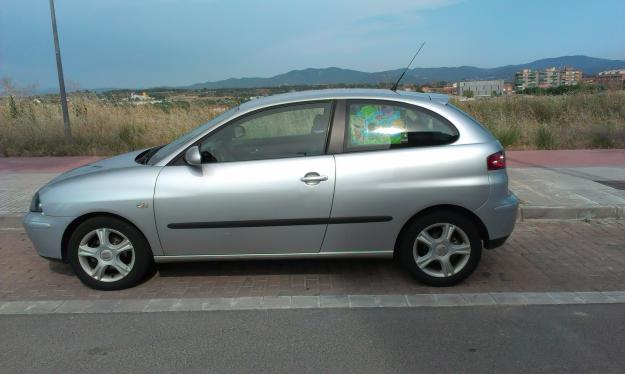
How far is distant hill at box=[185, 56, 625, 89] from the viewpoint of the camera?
8796 mm

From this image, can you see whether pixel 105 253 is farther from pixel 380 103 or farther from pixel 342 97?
pixel 380 103

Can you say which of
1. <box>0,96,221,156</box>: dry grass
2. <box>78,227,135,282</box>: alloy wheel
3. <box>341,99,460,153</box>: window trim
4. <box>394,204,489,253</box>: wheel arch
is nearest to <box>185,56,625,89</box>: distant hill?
<box>341,99,460,153</box>: window trim

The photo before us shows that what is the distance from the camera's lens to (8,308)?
404 cm

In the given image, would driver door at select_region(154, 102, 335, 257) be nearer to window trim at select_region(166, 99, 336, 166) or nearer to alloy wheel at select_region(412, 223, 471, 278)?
window trim at select_region(166, 99, 336, 166)

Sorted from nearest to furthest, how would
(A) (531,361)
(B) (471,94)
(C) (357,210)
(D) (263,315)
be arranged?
1. (A) (531,361)
2. (D) (263,315)
3. (C) (357,210)
4. (B) (471,94)

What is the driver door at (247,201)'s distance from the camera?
4.05 meters

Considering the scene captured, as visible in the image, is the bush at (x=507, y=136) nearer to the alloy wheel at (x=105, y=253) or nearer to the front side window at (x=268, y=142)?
the front side window at (x=268, y=142)

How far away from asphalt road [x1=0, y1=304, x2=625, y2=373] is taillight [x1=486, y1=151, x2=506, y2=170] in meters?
1.14

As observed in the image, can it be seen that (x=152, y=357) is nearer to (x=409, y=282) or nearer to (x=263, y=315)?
(x=263, y=315)

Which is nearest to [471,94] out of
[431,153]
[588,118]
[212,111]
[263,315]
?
[588,118]

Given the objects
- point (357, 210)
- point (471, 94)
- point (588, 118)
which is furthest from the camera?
point (471, 94)

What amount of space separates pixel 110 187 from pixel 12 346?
135cm

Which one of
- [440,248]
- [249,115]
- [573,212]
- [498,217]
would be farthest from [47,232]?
[573,212]

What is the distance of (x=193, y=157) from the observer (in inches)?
158
